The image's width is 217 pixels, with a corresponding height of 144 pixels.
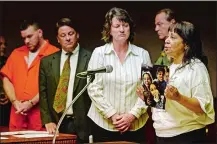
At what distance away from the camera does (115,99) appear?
5.13 meters

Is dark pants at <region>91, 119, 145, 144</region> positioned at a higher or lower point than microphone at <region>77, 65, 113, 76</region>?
lower

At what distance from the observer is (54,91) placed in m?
5.33

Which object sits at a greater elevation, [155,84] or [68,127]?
[155,84]

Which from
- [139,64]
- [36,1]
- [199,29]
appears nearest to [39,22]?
[36,1]

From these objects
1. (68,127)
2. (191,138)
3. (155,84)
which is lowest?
(191,138)

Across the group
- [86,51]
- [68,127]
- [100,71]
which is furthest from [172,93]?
[68,127]

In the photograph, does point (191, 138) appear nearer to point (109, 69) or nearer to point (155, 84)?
point (155, 84)

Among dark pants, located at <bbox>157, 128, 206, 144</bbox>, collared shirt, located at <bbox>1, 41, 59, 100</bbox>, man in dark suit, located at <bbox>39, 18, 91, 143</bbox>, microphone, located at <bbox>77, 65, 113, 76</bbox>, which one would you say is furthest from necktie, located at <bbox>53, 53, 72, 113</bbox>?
dark pants, located at <bbox>157, 128, 206, 144</bbox>

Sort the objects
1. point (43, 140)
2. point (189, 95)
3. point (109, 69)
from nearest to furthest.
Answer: point (43, 140)
point (109, 69)
point (189, 95)

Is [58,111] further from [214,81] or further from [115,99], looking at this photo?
[214,81]

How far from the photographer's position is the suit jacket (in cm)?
522

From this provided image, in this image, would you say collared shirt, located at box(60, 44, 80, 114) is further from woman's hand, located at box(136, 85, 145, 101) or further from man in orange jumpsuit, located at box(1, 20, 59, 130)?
woman's hand, located at box(136, 85, 145, 101)

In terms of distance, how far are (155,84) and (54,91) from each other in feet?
3.49

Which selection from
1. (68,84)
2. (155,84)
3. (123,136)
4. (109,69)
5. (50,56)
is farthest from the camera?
(50,56)
